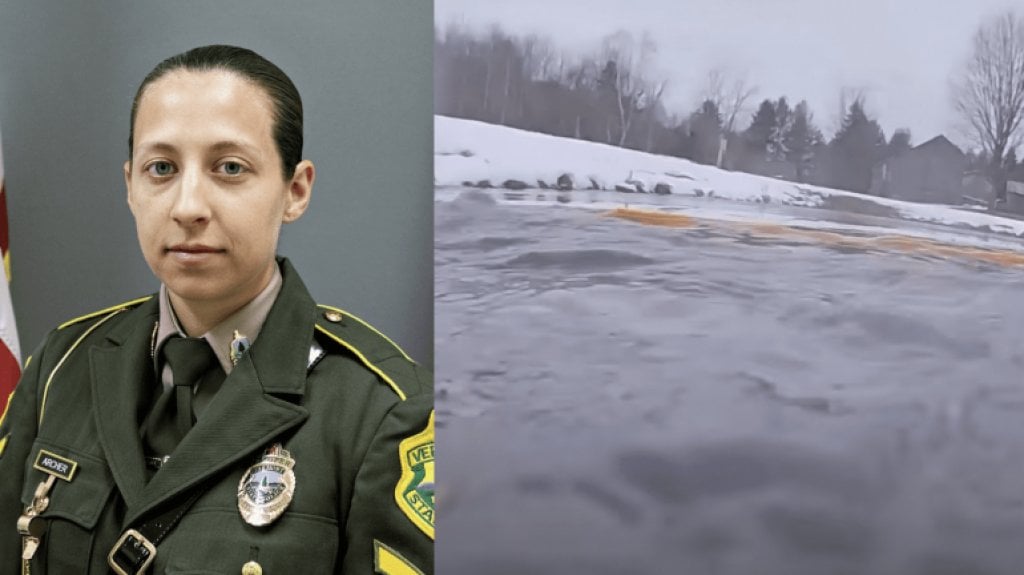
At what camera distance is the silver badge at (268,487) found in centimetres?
93

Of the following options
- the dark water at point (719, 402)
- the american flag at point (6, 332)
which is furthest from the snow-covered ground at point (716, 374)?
the american flag at point (6, 332)

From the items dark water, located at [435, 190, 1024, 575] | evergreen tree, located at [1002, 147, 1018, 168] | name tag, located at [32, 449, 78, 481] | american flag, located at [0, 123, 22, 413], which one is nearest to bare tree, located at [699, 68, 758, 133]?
dark water, located at [435, 190, 1024, 575]

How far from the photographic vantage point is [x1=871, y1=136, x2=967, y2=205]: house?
868mm

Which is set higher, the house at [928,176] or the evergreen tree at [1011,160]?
the evergreen tree at [1011,160]

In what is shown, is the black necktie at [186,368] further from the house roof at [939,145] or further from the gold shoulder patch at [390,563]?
the house roof at [939,145]

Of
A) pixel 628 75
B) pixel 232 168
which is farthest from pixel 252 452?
pixel 628 75

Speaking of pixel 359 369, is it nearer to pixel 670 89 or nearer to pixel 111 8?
pixel 670 89

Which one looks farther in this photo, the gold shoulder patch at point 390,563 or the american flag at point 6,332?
the american flag at point 6,332

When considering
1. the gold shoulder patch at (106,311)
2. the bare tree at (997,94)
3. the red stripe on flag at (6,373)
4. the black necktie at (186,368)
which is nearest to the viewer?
the bare tree at (997,94)

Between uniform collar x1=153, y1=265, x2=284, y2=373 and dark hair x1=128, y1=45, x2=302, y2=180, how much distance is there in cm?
14

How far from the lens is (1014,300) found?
2.88ft

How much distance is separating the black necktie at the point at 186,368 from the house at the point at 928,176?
65 cm

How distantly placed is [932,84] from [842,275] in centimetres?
18

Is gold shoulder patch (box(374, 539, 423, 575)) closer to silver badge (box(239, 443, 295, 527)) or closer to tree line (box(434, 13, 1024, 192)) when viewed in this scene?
silver badge (box(239, 443, 295, 527))
